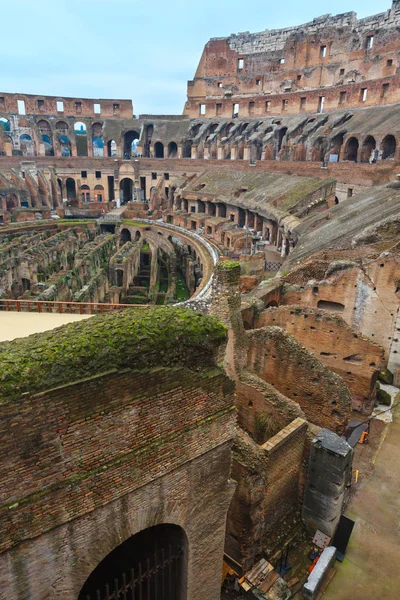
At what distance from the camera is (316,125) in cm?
3394

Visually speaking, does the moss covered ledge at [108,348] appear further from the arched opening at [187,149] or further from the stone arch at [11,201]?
the arched opening at [187,149]

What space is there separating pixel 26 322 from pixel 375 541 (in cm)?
893

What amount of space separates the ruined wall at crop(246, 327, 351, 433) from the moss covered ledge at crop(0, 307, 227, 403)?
4.66 m

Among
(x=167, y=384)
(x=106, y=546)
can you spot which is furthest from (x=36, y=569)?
(x=167, y=384)

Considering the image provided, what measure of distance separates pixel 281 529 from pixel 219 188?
29.7m

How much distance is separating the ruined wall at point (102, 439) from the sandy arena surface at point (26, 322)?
5.75m

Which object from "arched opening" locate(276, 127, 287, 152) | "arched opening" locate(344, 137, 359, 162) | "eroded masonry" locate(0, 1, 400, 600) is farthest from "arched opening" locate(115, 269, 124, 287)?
"arched opening" locate(276, 127, 287, 152)

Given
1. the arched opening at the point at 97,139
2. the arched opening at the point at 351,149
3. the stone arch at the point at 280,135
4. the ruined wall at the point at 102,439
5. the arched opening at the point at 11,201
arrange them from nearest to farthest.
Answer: the ruined wall at the point at 102,439 → the arched opening at the point at 351,149 → the arched opening at the point at 11,201 → the stone arch at the point at 280,135 → the arched opening at the point at 97,139

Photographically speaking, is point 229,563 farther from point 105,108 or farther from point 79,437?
point 105,108

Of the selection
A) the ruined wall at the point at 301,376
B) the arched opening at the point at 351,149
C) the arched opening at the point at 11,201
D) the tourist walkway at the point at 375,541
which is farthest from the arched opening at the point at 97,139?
the tourist walkway at the point at 375,541

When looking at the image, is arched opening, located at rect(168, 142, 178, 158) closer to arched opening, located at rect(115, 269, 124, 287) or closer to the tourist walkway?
arched opening, located at rect(115, 269, 124, 287)

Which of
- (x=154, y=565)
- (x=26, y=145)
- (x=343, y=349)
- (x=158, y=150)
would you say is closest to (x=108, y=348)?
(x=154, y=565)

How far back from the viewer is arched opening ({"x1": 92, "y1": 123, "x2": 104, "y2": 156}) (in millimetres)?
46469

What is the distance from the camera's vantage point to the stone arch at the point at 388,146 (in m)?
26.7
